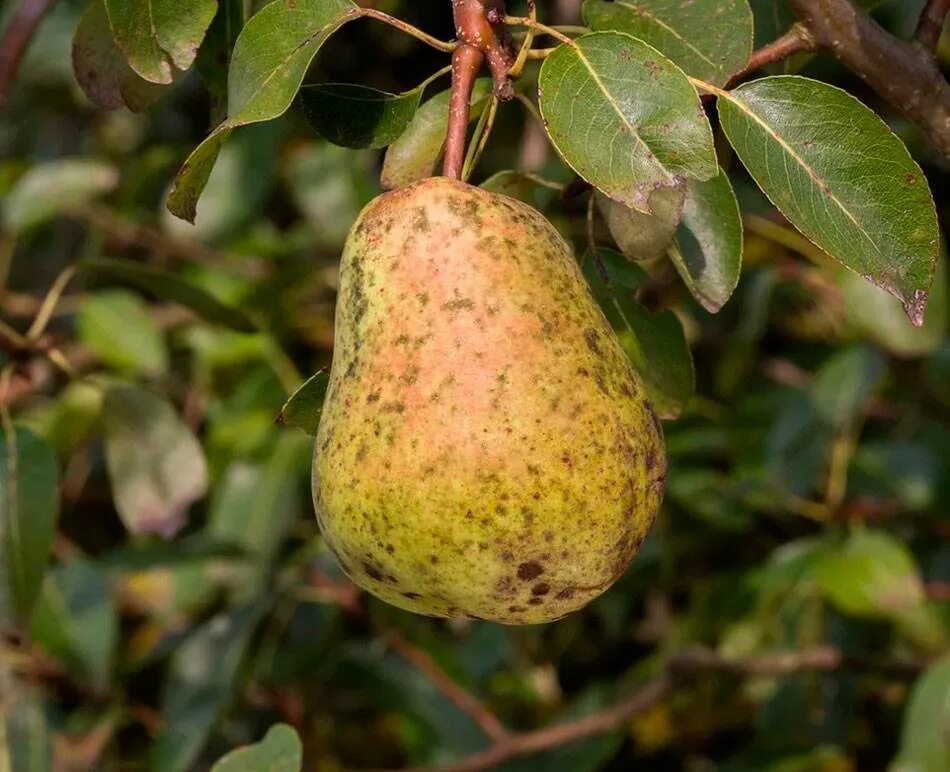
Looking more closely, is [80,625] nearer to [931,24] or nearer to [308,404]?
[308,404]

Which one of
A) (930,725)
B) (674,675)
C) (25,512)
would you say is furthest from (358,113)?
(930,725)

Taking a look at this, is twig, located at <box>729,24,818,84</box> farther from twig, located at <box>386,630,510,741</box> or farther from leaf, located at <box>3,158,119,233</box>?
leaf, located at <box>3,158,119,233</box>

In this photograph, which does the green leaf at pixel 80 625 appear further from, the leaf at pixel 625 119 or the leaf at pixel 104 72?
the leaf at pixel 625 119

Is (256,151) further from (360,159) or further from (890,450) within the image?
(890,450)

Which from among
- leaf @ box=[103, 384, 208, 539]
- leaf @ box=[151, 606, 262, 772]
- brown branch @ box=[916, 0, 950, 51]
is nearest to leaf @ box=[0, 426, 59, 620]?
leaf @ box=[103, 384, 208, 539]

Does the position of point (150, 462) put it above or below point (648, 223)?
below
